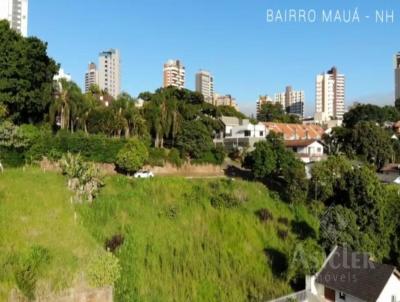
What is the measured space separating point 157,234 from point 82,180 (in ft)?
17.5

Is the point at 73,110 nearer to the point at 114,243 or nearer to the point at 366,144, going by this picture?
the point at 114,243

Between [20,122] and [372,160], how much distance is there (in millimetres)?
35594

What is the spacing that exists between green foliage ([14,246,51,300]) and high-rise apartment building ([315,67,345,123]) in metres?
124

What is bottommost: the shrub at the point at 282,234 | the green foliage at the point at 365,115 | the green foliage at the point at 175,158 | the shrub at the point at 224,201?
the shrub at the point at 282,234

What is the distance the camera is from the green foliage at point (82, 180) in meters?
22.7

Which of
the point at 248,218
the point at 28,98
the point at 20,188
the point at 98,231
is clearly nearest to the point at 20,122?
the point at 28,98

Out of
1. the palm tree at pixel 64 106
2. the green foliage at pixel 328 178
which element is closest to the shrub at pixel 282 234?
the green foliage at pixel 328 178

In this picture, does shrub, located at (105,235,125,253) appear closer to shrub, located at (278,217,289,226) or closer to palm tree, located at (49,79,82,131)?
shrub, located at (278,217,289,226)

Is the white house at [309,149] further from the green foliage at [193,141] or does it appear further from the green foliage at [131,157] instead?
the green foliage at [131,157]

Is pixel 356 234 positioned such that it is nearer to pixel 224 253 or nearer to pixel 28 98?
Answer: pixel 224 253

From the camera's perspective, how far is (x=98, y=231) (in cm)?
2038

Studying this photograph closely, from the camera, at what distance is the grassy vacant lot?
17.3 meters

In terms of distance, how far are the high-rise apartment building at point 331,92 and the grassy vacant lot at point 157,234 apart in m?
110

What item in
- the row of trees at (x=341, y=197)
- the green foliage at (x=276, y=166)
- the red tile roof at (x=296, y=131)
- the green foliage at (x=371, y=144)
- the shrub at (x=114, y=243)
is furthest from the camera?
the red tile roof at (x=296, y=131)
